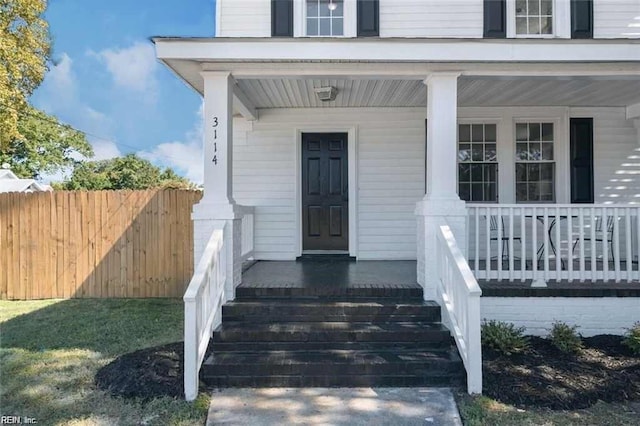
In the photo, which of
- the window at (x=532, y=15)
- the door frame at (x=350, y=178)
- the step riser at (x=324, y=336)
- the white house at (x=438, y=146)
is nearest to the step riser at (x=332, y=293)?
the white house at (x=438, y=146)

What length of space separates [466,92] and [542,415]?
4110mm

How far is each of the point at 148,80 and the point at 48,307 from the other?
43966 mm

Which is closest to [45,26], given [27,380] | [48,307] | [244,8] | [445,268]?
[244,8]

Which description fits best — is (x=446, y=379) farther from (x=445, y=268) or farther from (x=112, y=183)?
(x=112, y=183)

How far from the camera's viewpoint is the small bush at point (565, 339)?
4.16 m

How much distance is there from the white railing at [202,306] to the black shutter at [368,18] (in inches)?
138

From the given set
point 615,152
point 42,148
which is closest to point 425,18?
point 615,152

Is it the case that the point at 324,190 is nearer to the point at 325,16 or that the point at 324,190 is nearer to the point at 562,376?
the point at 325,16

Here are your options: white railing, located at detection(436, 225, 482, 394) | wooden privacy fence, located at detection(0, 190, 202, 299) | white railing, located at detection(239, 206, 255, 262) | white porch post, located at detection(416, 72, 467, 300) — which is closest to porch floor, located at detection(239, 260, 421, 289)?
white railing, located at detection(239, 206, 255, 262)

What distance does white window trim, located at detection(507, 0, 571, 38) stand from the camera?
5953 mm

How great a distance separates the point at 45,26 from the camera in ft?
28.6

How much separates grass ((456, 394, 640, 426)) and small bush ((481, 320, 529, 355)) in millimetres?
791

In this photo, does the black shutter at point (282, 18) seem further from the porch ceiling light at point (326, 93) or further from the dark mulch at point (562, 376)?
the dark mulch at point (562, 376)

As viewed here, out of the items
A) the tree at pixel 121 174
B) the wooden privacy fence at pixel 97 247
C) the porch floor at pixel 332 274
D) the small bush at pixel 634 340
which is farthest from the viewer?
the tree at pixel 121 174
